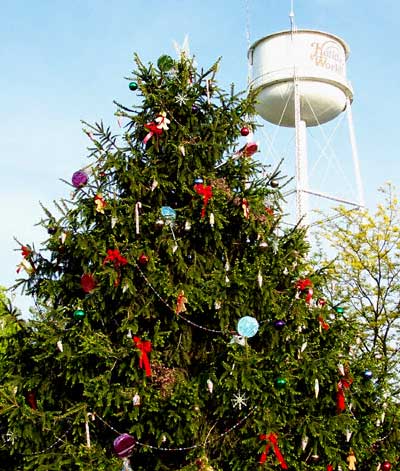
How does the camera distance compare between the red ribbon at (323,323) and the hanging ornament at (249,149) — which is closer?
the red ribbon at (323,323)

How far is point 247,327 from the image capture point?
6.58 m

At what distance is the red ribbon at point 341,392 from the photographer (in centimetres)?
696

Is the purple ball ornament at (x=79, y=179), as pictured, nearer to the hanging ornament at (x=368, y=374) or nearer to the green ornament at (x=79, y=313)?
the green ornament at (x=79, y=313)

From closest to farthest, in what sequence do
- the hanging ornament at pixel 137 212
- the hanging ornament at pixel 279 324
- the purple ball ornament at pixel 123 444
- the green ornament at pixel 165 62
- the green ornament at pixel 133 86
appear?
the purple ball ornament at pixel 123 444
the hanging ornament at pixel 279 324
the hanging ornament at pixel 137 212
the green ornament at pixel 133 86
the green ornament at pixel 165 62

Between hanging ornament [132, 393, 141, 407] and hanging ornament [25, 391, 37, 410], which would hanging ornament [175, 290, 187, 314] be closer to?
hanging ornament [132, 393, 141, 407]

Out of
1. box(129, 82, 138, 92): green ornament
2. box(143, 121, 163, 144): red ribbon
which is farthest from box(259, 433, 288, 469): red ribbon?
box(129, 82, 138, 92): green ornament

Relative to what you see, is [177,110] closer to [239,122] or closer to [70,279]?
[239,122]

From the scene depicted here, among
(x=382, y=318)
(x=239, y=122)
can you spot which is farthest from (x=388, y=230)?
(x=239, y=122)

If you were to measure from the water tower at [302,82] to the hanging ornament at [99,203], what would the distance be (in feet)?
37.3

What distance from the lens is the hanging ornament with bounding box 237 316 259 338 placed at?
6574mm

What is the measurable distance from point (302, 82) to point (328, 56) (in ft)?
4.07

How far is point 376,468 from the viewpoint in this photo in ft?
24.1

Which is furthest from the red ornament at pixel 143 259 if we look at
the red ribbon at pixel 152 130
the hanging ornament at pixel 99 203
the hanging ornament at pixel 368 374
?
the hanging ornament at pixel 368 374

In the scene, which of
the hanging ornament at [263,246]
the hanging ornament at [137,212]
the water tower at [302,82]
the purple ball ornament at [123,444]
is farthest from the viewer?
the water tower at [302,82]
